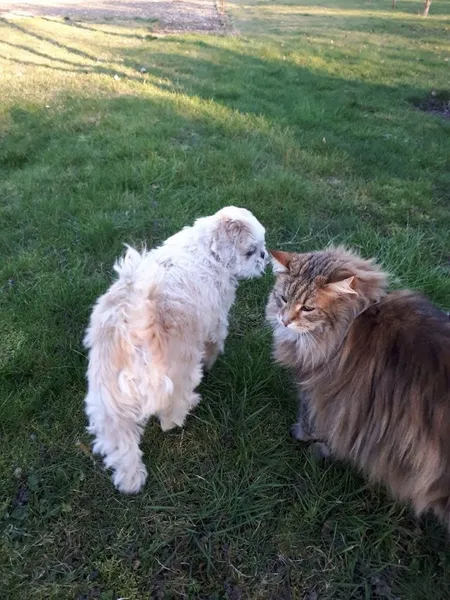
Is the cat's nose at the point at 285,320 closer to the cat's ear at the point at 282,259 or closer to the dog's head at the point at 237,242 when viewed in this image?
the cat's ear at the point at 282,259

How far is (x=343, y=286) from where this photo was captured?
1848mm

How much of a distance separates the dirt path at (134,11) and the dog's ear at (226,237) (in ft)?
40.0

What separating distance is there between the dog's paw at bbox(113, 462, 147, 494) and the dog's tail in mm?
304

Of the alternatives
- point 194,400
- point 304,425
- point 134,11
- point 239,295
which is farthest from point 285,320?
point 134,11

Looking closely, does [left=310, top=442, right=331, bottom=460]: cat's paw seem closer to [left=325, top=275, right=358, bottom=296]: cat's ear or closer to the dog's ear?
[left=325, top=275, right=358, bottom=296]: cat's ear

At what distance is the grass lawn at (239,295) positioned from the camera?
1.94 meters

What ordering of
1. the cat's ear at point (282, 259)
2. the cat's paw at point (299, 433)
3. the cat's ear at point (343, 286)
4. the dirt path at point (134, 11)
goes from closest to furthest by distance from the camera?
the cat's ear at point (343, 286) < the cat's ear at point (282, 259) < the cat's paw at point (299, 433) < the dirt path at point (134, 11)

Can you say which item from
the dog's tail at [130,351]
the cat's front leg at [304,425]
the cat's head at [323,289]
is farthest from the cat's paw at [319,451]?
the dog's tail at [130,351]

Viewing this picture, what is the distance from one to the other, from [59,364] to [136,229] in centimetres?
151

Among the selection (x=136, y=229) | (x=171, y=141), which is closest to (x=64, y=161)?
(x=171, y=141)

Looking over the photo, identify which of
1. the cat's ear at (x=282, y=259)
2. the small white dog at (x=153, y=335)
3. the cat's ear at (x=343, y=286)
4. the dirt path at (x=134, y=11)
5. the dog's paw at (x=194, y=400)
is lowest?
the dog's paw at (x=194, y=400)

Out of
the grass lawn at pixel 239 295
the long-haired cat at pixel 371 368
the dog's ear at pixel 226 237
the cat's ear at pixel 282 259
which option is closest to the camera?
the long-haired cat at pixel 371 368

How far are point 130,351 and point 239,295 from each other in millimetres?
1551

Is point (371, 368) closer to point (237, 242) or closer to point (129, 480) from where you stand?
point (237, 242)
